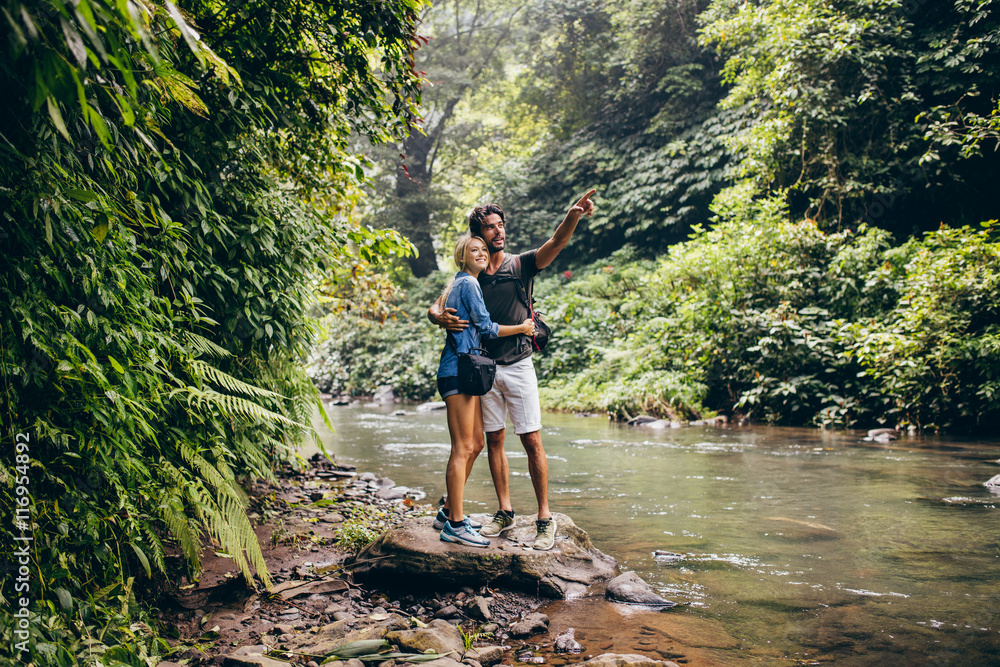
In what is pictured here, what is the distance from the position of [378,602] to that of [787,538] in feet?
10.2

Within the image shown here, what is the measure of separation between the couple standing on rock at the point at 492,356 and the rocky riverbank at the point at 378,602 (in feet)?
0.64

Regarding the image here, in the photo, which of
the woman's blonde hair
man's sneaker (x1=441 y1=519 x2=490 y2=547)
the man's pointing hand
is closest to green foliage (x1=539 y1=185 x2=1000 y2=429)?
the man's pointing hand

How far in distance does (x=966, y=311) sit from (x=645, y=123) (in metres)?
14.6

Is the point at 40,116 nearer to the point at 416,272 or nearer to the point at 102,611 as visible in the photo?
the point at 102,611

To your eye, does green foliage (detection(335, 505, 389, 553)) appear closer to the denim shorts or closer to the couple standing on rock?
the couple standing on rock

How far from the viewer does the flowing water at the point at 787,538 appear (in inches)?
119

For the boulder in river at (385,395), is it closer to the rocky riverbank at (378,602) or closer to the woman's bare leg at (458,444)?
the rocky riverbank at (378,602)

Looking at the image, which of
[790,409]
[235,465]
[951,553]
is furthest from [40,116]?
[790,409]

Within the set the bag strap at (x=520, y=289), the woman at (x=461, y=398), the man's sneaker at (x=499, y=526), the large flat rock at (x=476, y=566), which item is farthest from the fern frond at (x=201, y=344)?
the man's sneaker at (x=499, y=526)

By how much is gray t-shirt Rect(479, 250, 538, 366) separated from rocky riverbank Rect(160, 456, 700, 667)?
4.13 ft

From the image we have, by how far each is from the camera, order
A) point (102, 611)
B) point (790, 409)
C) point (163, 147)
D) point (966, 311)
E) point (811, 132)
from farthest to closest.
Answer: point (811, 132) < point (790, 409) < point (966, 311) < point (163, 147) < point (102, 611)

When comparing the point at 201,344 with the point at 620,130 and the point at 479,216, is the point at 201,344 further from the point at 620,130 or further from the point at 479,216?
the point at 620,130

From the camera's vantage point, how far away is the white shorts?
163 inches

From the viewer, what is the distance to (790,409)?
459 inches
